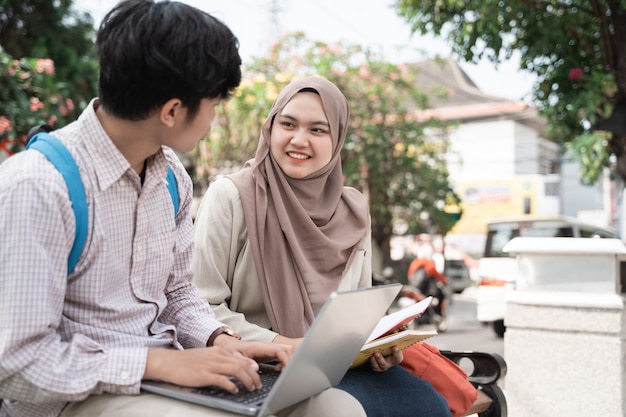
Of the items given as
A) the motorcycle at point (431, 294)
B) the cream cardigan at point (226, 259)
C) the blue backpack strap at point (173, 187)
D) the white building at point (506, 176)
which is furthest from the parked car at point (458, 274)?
the blue backpack strap at point (173, 187)

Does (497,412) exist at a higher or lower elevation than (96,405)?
lower

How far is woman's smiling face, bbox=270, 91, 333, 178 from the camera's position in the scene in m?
2.47

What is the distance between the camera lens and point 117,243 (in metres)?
1.47

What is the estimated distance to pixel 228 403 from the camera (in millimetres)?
1315

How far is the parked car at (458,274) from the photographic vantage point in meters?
21.9

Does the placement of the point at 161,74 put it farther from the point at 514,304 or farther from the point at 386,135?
the point at 386,135

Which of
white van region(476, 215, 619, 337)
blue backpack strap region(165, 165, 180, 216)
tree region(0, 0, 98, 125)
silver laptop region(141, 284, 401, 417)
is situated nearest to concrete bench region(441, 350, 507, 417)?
silver laptop region(141, 284, 401, 417)

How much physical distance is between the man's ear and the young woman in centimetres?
79

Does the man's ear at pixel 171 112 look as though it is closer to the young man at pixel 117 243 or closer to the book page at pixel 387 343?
the young man at pixel 117 243

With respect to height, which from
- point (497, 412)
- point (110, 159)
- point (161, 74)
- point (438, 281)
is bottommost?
point (438, 281)

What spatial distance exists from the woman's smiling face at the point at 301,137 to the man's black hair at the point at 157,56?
40.3 inches

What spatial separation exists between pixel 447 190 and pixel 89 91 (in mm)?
6512

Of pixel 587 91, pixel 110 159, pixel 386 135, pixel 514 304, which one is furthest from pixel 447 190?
pixel 110 159

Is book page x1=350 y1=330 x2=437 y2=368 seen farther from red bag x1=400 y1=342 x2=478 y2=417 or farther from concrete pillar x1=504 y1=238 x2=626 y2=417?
concrete pillar x1=504 y1=238 x2=626 y2=417
